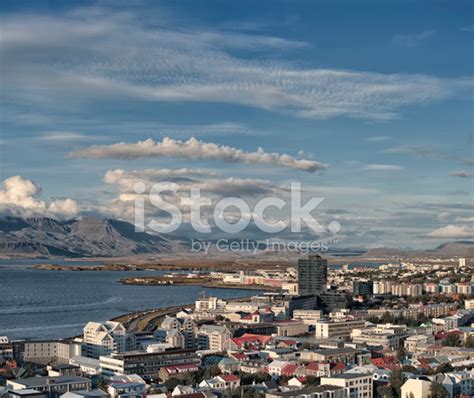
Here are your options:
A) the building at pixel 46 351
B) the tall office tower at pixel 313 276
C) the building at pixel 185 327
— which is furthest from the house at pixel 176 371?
the tall office tower at pixel 313 276

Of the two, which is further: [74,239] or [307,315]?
[74,239]

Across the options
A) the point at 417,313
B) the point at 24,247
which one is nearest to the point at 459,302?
the point at 417,313

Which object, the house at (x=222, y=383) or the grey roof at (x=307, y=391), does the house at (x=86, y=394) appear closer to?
the house at (x=222, y=383)

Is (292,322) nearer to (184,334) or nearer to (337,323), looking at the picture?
(337,323)

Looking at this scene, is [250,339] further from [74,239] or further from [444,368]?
[74,239]

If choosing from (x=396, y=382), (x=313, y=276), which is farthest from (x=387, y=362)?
(x=313, y=276)

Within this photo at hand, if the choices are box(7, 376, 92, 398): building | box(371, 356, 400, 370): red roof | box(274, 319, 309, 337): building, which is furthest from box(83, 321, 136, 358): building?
box(371, 356, 400, 370): red roof
